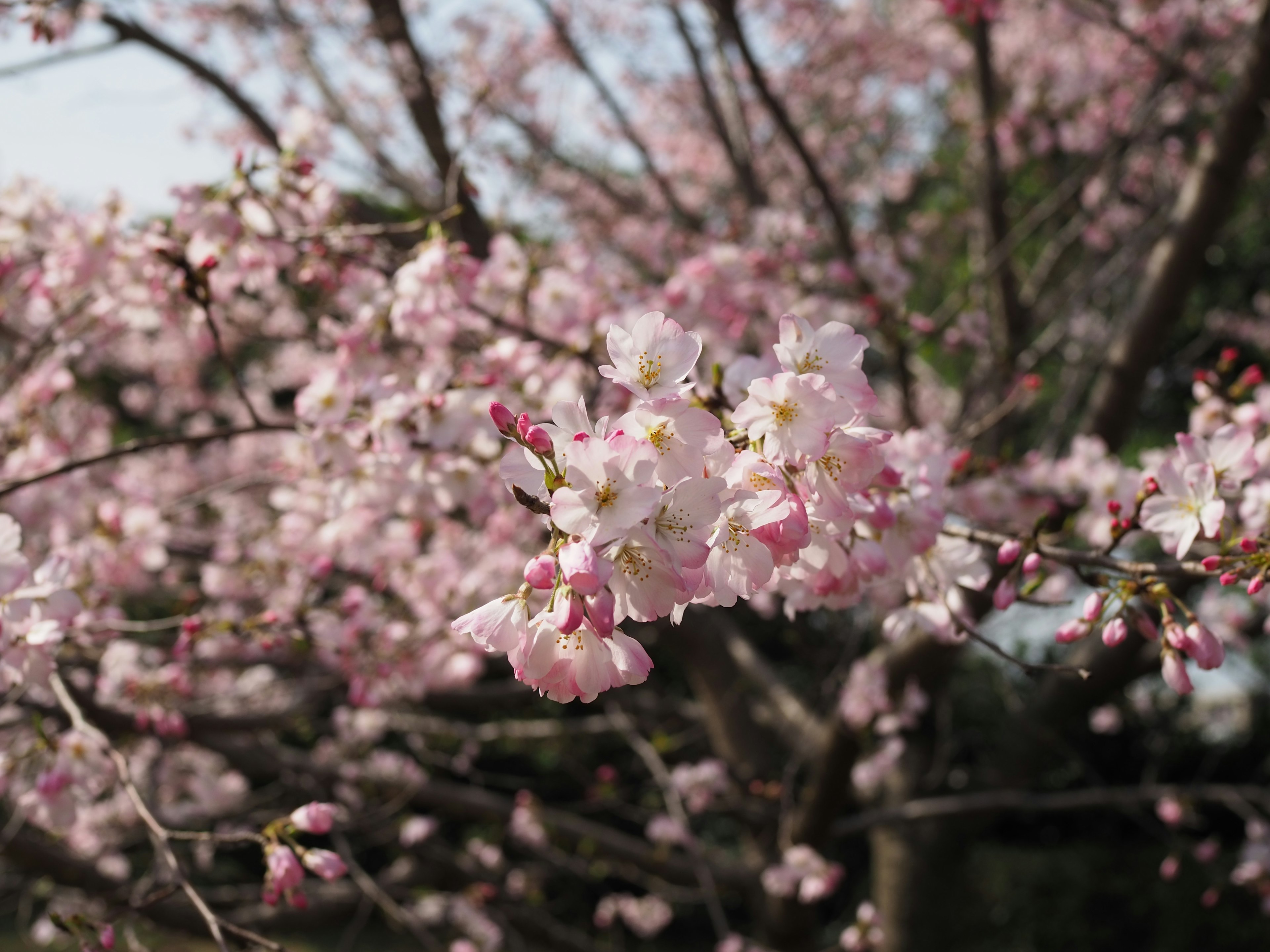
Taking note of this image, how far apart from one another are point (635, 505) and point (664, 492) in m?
0.05

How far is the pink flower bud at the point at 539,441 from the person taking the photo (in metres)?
0.85

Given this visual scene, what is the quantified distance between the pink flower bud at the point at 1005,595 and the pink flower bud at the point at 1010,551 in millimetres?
40

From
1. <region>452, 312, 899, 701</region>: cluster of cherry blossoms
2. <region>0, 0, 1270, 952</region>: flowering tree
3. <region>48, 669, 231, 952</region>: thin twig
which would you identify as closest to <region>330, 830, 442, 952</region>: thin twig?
<region>0, 0, 1270, 952</region>: flowering tree

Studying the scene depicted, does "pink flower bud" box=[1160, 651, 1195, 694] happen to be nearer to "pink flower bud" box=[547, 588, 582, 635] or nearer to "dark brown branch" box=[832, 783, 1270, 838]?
"pink flower bud" box=[547, 588, 582, 635]

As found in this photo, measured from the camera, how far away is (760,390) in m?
0.91

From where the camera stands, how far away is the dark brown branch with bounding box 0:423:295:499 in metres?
1.52

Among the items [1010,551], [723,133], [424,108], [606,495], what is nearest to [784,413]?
[606,495]

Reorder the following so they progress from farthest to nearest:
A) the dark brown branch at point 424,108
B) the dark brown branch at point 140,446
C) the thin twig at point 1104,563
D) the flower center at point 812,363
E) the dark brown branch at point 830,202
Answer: the dark brown branch at point 424,108 → the dark brown branch at point 830,202 → the dark brown branch at point 140,446 → the thin twig at point 1104,563 → the flower center at point 812,363

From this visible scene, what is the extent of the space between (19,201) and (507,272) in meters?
1.33

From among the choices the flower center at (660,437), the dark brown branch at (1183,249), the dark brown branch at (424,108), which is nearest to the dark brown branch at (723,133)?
the dark brown branch at (424,108)

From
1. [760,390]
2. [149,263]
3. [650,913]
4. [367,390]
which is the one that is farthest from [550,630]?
[650,913]

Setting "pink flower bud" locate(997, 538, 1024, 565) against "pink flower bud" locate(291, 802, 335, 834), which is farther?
"pink flower bud" locate(291, 802, 335, 834)

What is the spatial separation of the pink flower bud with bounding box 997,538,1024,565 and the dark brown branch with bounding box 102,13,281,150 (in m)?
3.01

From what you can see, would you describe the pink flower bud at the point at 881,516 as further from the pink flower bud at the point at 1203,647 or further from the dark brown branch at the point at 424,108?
the dark brown branch at the point at 424,108
